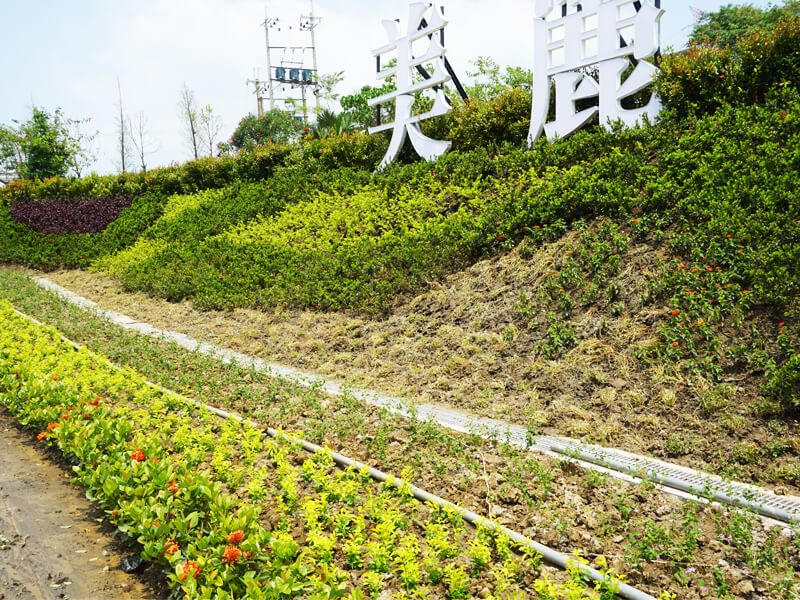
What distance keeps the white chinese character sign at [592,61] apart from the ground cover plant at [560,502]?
6264mm

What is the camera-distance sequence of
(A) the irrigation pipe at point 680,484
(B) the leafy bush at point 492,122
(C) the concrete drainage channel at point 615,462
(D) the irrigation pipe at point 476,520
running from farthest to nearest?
(B) the leafy bush at point 492,122, (C) the concrete drainage channel at point 615,462, (A) the irrigation pipe at point 680,484, (D) the irrigation pipe at point 476,520

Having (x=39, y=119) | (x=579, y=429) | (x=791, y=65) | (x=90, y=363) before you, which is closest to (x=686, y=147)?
(x=791, y=65)

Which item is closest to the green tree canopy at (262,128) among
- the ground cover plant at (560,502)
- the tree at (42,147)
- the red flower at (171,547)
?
the tree at (42,147)

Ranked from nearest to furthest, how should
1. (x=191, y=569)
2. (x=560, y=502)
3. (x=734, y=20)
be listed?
(x=191, y=569)
(x=560, y=502)
(x=734, y=20)

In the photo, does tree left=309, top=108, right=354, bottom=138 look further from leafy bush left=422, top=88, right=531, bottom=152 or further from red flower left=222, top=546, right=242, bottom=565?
red flower left=222, top=546, right=242, bottom=565

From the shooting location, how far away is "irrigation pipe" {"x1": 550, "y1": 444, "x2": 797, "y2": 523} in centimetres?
319

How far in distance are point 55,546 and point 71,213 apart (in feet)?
58.5

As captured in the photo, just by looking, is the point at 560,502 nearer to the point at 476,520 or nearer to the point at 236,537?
the point at 476,520

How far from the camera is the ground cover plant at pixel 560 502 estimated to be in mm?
2754

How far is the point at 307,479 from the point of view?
3.74 meters

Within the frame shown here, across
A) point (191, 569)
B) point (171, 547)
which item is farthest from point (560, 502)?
point (171, 547)

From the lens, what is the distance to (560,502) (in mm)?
3406

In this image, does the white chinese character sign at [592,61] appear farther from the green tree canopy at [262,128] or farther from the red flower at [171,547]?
the green tree canopy at [262,128]

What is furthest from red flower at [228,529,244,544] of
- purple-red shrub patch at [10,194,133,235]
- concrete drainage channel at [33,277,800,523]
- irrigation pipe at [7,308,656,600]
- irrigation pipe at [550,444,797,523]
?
purple-red shrub patch at [10,194,133,235]
